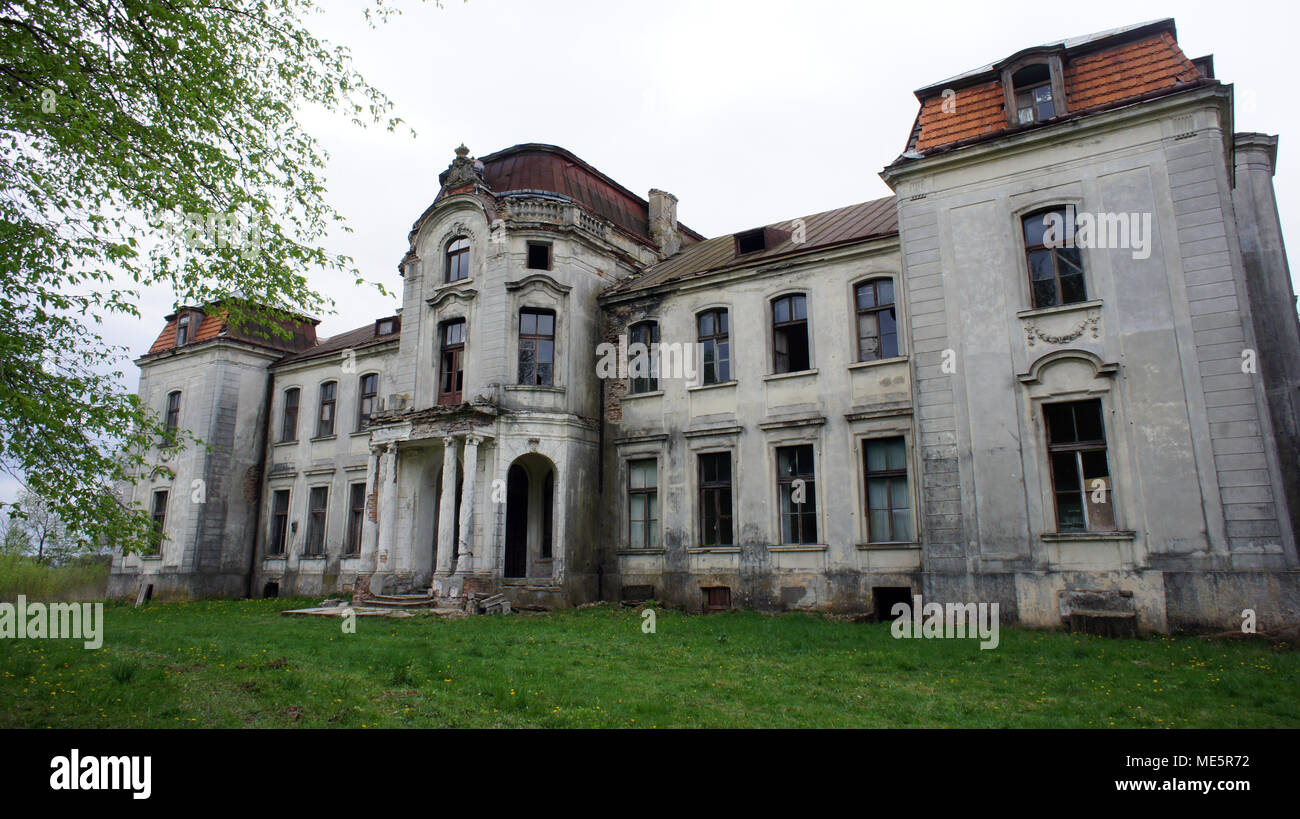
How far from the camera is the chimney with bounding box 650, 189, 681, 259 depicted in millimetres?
25047

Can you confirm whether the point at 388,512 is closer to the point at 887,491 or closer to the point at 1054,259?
the point at 887,491

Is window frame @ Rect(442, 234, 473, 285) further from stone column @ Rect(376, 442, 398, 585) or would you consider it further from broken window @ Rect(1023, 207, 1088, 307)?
broken window @ Rect(1023, 207, 1088, 307)

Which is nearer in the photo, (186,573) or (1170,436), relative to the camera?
(1170,436)

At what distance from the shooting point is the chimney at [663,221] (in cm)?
2505

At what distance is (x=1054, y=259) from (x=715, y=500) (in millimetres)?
A: 9155

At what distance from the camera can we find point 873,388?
17.5 metres

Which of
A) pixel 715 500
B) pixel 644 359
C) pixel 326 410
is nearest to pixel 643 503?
pixel 715 500

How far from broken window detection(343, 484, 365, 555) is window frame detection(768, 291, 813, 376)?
49.8 ft

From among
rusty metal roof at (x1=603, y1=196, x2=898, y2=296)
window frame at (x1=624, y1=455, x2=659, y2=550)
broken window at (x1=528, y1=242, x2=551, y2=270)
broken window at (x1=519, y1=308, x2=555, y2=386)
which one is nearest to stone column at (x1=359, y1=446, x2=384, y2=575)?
broken window at (x1=519, y1=308, x2=555, y2=386)

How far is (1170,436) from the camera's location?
12.9 metres
